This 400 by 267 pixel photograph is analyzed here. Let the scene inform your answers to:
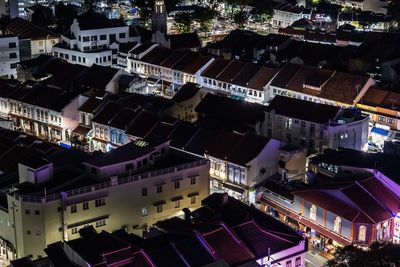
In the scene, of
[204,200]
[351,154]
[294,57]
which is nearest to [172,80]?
[294,57]

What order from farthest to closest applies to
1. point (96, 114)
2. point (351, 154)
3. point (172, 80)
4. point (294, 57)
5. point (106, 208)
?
point (294, 57) → point (172, 80) → point (96, 114) → point (351, 154) → point (106, 208)

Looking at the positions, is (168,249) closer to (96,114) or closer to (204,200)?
(204,200)

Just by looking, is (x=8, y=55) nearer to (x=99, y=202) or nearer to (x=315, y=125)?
(x=315, y=125)

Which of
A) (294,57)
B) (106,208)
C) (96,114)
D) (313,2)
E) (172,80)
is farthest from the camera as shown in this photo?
(313,2)

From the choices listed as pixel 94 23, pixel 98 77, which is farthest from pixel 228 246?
pixel 94 23

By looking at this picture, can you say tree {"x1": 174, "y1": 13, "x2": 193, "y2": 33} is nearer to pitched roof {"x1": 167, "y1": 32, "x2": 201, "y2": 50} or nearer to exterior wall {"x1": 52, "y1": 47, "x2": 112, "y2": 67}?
pitched roof {"x1": 167, "y1": 32, "x2": 201, "y2": 50}

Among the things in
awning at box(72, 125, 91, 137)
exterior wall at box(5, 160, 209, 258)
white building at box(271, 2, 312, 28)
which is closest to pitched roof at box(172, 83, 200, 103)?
awning at box(72, 125, 91, 137)

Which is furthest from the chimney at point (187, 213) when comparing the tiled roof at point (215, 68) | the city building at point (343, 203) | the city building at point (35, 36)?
the city building at point (35, 36)
